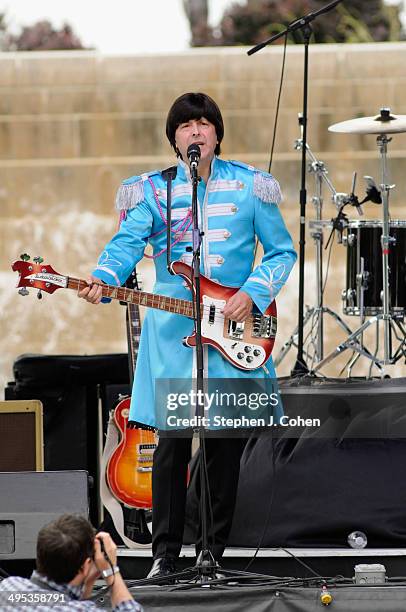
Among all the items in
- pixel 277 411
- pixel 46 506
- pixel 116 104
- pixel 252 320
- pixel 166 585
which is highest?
pixel 116 104

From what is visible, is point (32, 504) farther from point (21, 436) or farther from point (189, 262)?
point (189, 262)

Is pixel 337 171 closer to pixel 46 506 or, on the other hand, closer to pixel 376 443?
pixel 376 443

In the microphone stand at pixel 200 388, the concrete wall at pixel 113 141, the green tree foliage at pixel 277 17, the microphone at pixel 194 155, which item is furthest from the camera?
the green tree foliage at pixel 277 17

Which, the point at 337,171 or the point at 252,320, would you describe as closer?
the point at 252,320

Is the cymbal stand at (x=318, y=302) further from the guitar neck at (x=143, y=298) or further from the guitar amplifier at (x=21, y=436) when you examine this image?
the guitar neck at (x=143, y=298)

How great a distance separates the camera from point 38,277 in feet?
14.9

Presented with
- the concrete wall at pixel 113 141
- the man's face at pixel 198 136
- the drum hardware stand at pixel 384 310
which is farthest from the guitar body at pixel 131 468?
the concrete wall at pixel 113 141

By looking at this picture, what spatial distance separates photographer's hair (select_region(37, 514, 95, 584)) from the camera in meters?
3.19

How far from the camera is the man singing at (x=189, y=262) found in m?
4.61

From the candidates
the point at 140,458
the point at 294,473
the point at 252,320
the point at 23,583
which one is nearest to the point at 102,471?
the point at 140,458

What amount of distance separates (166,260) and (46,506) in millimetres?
1025

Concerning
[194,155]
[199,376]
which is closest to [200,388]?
[199,376]

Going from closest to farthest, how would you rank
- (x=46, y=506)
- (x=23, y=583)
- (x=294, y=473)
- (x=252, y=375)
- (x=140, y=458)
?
(x=23, y=583)
(x=46, y=506)
(x=252, y=375)
(x=294, y=473)
(x=140, y=458)

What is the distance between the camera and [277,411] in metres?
4.70
